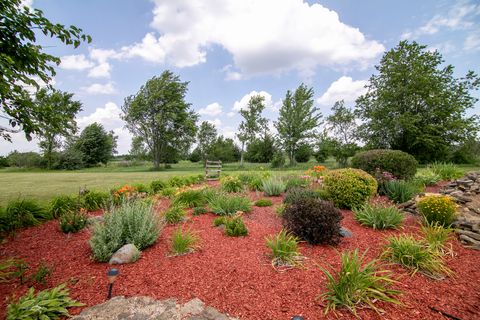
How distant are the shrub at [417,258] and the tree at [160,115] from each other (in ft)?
102

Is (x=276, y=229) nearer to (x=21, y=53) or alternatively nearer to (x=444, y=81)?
(x=21, y=53)

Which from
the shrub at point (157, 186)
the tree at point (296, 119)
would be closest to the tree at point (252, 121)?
the tree at point (296, 119)

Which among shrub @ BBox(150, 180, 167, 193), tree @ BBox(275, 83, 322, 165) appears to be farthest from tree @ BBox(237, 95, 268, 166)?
shrub @ BBox(150, 180, 167, 193)

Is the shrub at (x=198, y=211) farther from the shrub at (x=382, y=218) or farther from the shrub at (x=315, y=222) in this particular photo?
the shrub at (x=382, y=218)

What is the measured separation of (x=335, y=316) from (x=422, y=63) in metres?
28.4

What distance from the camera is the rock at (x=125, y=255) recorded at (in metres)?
3.31

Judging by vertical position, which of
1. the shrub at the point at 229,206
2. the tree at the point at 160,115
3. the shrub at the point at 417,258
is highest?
the tree at the point at 160,115

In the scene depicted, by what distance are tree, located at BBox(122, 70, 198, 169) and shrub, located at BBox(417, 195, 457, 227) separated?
3044 centimetres

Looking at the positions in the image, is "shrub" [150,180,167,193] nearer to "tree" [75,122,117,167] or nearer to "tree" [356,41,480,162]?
"tree" [356,41,480,162]

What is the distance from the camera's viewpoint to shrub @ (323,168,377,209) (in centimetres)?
593

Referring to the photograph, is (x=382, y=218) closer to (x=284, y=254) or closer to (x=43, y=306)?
(x=284, y=254)

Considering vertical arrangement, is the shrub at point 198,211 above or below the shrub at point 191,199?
below

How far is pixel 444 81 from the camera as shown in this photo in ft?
72.8

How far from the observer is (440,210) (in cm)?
463
